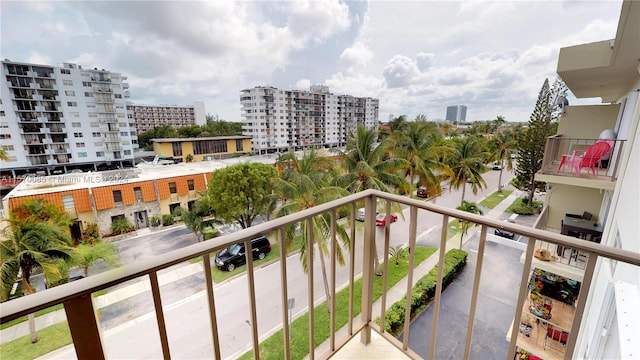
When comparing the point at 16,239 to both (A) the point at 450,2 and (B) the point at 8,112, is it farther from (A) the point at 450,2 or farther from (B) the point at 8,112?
(B) the point at 8,112

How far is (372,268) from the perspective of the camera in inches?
66.1

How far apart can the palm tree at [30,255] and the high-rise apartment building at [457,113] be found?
8728 cm

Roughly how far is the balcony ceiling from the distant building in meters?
30.0

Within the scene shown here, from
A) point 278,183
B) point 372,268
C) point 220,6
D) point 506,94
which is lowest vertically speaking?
point 278,183

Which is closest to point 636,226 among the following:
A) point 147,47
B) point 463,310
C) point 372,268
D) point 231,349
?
point 372,268

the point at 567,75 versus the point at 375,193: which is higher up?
the point at 567,75

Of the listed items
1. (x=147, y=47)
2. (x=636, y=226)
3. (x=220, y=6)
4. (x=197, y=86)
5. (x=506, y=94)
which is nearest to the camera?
(x=636, y=226)

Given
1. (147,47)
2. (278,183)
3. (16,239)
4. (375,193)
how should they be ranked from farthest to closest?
(147,47), (278,183), (16,239), (375,193)

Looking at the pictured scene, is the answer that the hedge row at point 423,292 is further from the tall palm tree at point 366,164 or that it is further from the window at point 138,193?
the window at point 138,193

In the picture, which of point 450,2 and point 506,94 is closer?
point 450,2

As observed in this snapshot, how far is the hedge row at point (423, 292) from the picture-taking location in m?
6.48

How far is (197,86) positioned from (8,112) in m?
21.4

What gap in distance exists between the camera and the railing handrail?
585 mm

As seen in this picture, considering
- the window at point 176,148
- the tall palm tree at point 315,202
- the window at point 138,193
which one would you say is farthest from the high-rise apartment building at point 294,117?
the tall palm tree at point 315,202
